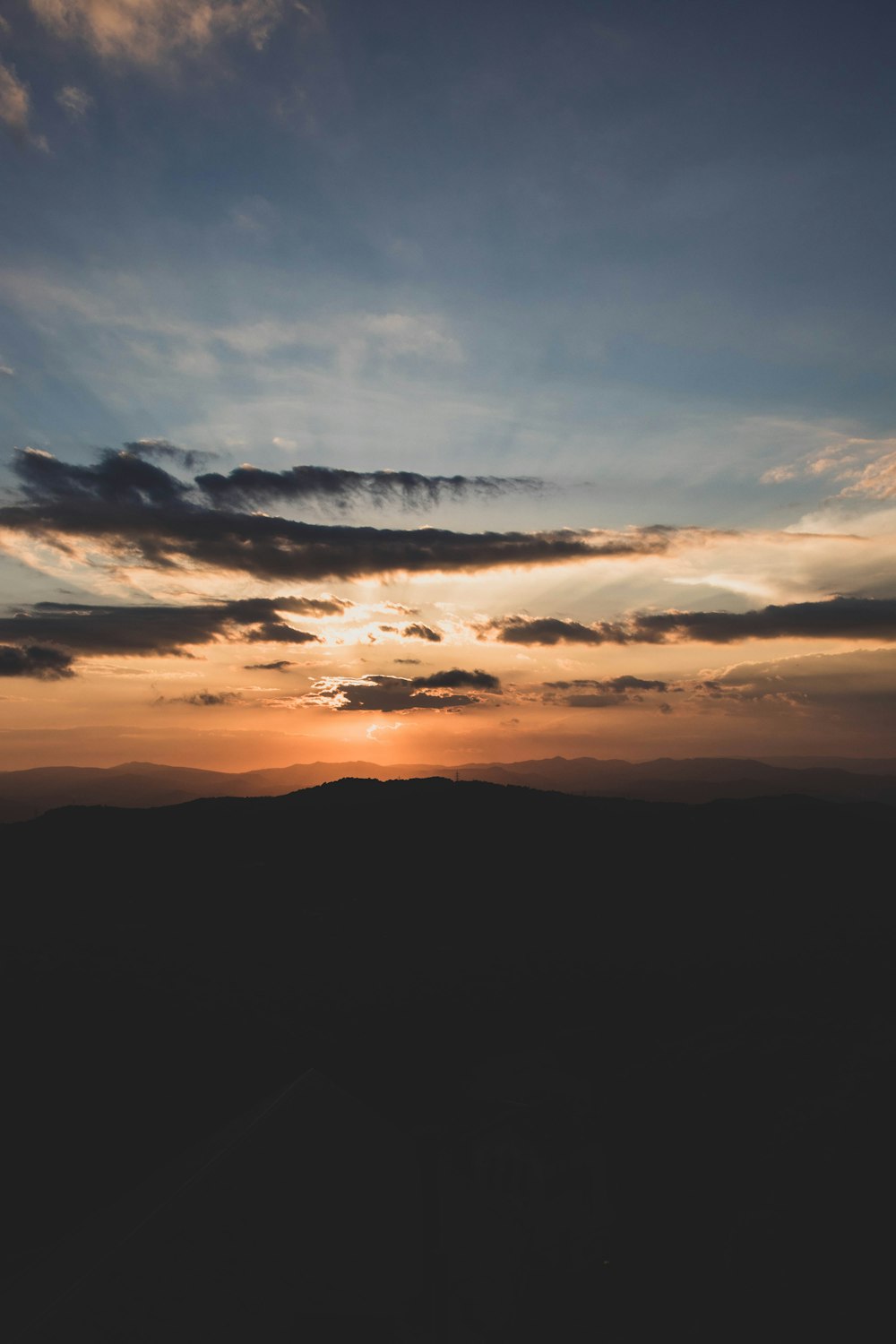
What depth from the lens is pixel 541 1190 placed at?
2323 centimetres

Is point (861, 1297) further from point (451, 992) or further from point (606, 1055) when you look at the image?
point (451, 992)

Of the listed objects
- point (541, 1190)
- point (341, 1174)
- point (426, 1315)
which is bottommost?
point (426, 1315)

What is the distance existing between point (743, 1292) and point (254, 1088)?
25.9 metres

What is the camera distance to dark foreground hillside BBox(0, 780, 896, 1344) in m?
20.0

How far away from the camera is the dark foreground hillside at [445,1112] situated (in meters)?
20.0

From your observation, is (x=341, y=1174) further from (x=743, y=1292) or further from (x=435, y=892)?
(x=435, y=892)

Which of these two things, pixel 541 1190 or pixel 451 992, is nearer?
pixel 541 1190

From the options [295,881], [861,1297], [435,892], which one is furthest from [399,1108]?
[295,881]

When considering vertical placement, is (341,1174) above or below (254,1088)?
above

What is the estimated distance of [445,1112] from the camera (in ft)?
110

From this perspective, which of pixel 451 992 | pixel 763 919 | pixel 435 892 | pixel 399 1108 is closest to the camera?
pixel 399 1108

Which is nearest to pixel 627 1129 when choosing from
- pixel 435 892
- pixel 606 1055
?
pixel 606 1055

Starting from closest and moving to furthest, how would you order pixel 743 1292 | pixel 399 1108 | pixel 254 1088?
pixel 743 1292 < pixel 399 1108 < pixel 254 1088

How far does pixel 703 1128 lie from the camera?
101ft
